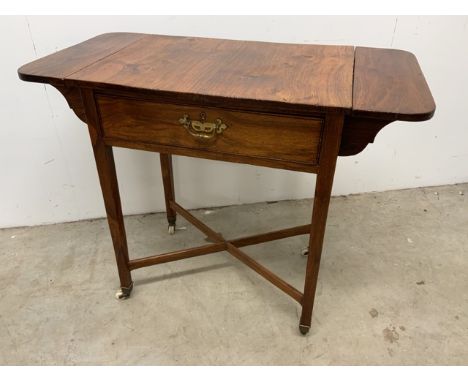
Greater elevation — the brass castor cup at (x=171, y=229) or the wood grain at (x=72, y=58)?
the wood grain at (x=72, y=58)

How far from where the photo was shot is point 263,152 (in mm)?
1082

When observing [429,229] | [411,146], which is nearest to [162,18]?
[411,146]

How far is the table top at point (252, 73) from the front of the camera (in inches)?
37.9

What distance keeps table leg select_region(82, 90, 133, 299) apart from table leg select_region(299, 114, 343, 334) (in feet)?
2.26

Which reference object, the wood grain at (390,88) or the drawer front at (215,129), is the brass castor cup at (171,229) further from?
the wood grain at (390,88)

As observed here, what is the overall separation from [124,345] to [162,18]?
1345 mm

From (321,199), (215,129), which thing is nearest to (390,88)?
(321,199)

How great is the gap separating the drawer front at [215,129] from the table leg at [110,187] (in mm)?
35

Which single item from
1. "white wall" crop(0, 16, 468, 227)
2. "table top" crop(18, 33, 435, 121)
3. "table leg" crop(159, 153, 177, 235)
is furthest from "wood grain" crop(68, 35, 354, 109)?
"table leg" crop(159, 153, 177, 235)

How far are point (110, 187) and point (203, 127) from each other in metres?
0.45

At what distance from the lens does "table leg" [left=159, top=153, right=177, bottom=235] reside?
1763 millimetres

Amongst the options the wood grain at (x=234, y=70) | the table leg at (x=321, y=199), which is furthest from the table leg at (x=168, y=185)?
the table leg at (x=321, y=199)

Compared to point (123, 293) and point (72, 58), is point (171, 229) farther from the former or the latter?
point (72, 58)

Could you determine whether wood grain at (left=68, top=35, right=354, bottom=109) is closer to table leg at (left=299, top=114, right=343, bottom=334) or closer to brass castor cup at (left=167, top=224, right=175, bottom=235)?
table leg at (left=299, top=114, right=343, bottom=334)
